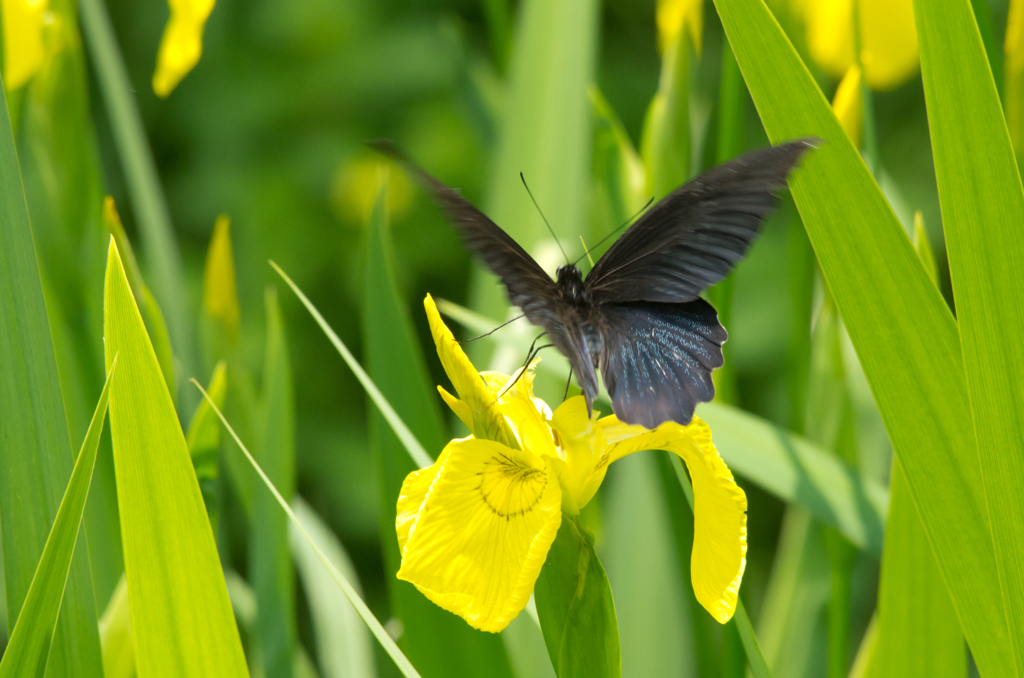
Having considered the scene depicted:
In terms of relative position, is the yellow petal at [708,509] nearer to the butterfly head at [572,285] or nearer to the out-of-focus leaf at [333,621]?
the butterfly head at [572,285]

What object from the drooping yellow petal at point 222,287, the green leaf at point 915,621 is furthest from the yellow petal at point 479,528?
the drooping yellow petal at point 222,287

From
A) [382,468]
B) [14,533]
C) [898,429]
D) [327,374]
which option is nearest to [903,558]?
[898,429]

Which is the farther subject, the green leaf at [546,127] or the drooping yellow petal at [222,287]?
the green leaf at [546,127]

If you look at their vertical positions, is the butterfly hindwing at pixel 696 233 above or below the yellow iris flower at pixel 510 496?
above

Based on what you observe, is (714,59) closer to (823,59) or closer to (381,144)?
(823,59)

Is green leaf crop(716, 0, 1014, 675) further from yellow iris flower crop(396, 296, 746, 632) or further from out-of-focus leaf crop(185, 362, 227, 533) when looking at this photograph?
out-of-focus leaf crop(185, 362, 227, 533)

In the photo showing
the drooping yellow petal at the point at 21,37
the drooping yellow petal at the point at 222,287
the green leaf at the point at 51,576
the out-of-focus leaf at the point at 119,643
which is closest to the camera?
the green leaf at the point at 51,576
